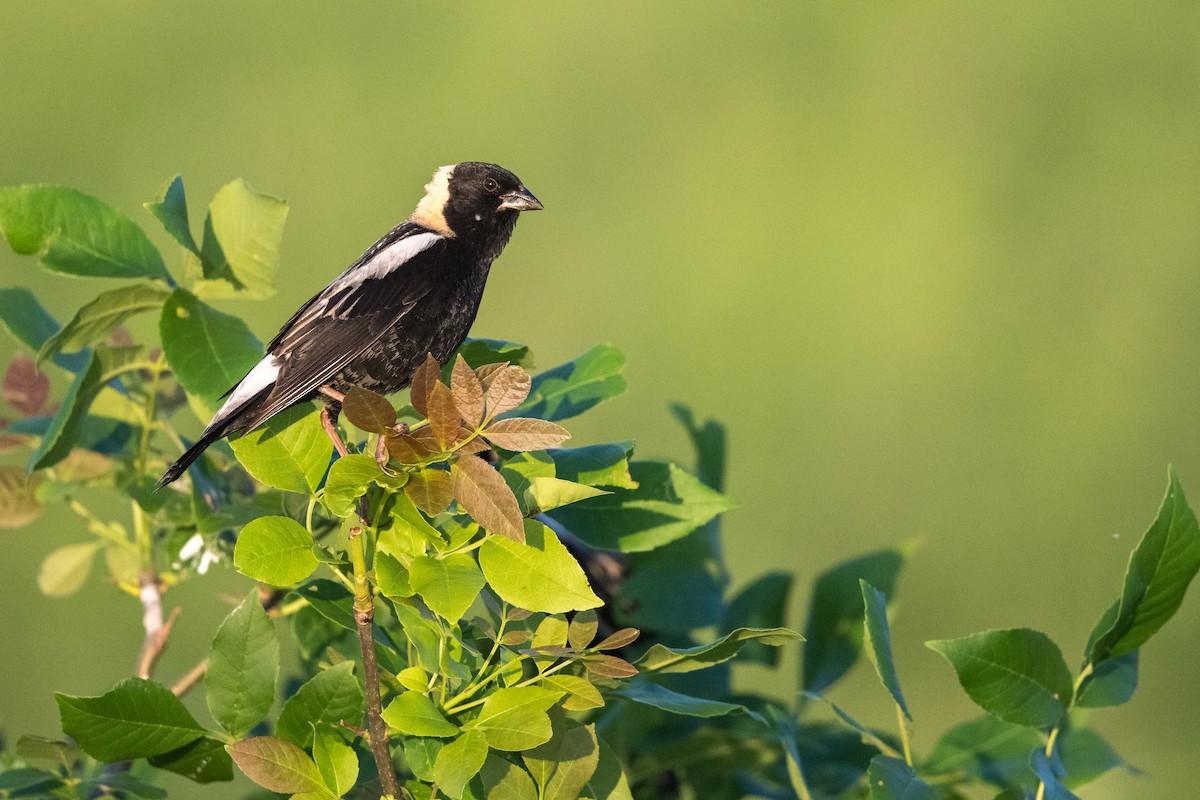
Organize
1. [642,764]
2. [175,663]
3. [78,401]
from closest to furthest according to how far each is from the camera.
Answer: [78,401] < [642,764] < [175,663]

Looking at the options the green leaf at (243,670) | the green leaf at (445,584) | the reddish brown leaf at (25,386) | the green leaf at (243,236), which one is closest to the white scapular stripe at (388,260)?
the green leaf at (243,236)

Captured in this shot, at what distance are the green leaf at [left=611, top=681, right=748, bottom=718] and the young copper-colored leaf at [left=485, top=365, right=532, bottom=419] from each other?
0.28 m

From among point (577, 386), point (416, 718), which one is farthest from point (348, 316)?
point (416, 718)

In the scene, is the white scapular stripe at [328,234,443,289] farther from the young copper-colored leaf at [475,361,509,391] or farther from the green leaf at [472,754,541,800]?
the green leaf at [472,754,541,800]

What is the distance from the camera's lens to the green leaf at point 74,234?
1.29 metres

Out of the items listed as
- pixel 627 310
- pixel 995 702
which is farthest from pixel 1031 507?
pixel 995 702

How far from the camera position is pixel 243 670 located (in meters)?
1.14

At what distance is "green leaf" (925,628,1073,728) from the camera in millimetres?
1151

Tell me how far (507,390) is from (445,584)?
0.15 meters

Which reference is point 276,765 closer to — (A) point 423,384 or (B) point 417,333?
(A) point 423,384

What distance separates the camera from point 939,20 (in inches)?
268

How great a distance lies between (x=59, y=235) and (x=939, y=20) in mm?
6150

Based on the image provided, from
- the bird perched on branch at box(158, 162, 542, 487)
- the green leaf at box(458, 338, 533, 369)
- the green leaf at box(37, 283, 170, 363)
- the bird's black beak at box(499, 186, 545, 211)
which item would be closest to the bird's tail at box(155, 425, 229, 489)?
the bird perched on branch at box(158, 162, 542, 487)

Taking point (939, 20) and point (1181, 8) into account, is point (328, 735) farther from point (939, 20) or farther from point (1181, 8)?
point (1181, 8)
